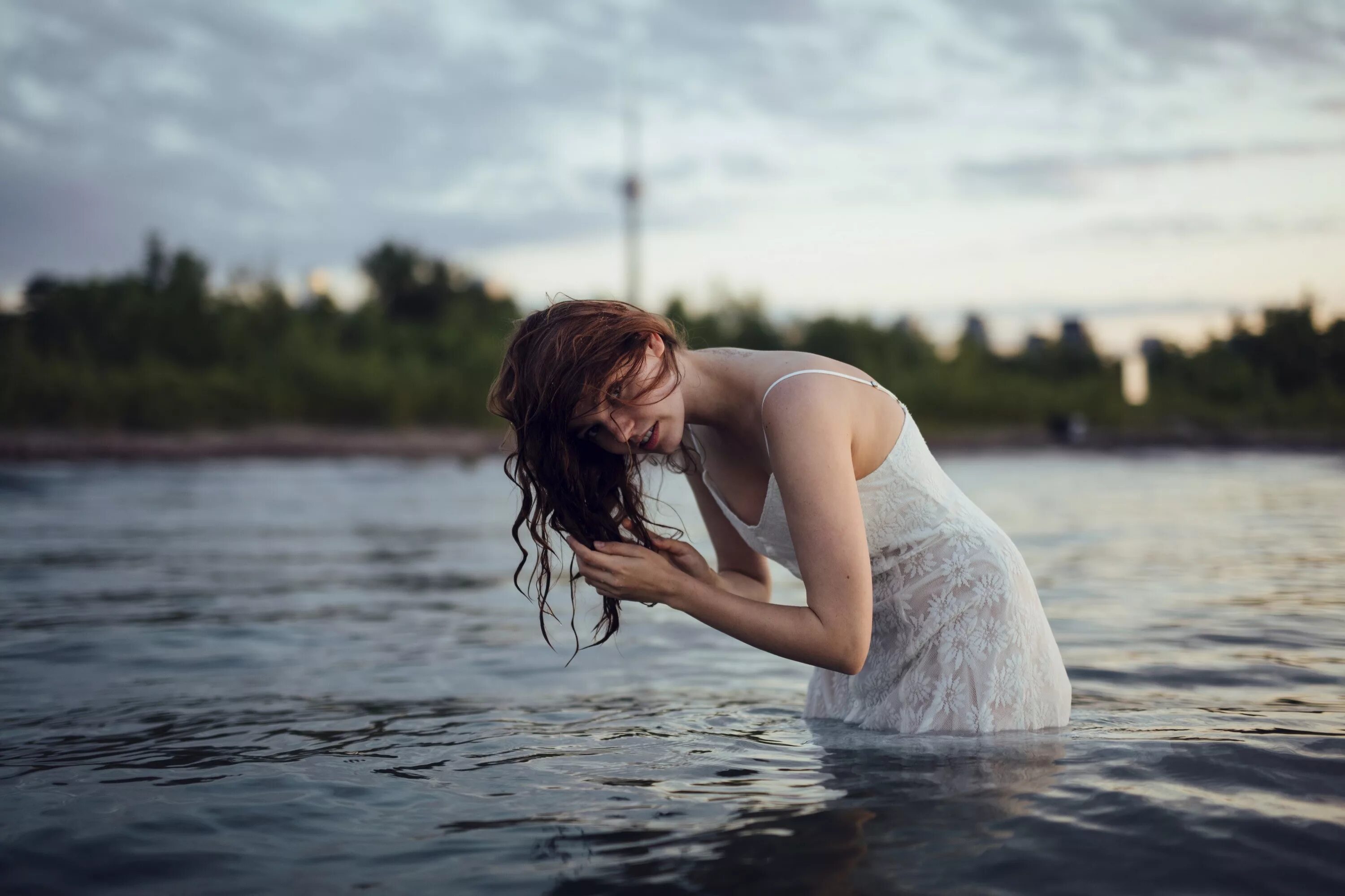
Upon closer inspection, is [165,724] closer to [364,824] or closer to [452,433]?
[364,824]

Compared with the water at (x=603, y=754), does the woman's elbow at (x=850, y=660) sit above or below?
above

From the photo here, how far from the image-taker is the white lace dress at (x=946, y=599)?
2.76 meters

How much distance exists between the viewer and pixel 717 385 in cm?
260

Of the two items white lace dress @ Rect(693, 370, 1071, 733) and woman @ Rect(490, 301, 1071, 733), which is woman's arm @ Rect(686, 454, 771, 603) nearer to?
woman @ Rect(490, 301, 1071, 733)

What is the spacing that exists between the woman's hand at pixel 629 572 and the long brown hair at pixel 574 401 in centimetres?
6

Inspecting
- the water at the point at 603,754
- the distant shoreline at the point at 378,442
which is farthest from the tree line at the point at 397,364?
the water at the point at 603,754

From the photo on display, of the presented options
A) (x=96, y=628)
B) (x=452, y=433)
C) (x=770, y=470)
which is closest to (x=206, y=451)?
(x=452, y=433)

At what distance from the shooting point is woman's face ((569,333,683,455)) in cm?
239

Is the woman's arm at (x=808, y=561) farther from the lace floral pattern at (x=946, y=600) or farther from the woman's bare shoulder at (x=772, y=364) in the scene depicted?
the lace floral pattern at (x=946, y=600)

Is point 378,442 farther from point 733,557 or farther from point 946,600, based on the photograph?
point 946,600

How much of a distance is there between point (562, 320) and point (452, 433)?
28624mm

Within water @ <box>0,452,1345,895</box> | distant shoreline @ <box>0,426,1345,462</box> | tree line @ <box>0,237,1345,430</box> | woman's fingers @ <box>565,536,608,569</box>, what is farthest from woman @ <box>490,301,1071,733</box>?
tree line @ <box>0,237,1345,430</box>

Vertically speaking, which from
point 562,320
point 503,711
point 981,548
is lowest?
point 503,711

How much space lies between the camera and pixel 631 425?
8.00ft
